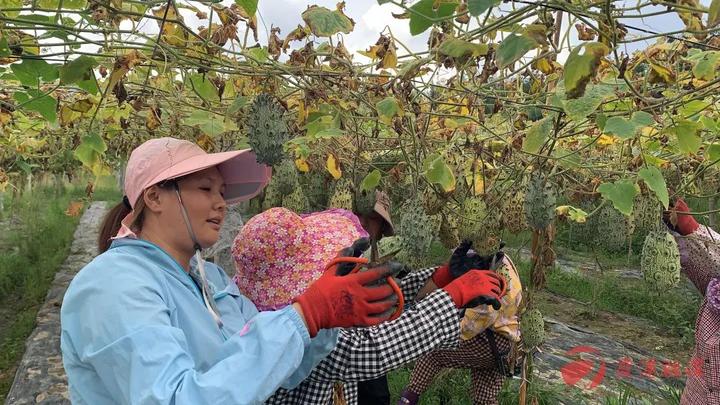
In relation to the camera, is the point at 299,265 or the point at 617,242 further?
the point at 617,242

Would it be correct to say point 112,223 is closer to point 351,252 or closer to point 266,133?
point 266,133

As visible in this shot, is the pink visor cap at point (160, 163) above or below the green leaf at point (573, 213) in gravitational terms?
above

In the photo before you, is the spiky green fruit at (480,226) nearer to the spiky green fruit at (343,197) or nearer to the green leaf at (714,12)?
the spiky green fruit at (343,197)

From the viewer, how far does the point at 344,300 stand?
4.42 ft

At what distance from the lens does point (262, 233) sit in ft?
7.11

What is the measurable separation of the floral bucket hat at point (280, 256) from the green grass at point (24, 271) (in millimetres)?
4344

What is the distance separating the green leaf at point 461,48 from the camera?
52.3 inches

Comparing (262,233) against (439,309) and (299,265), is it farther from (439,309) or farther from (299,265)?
(439,309)

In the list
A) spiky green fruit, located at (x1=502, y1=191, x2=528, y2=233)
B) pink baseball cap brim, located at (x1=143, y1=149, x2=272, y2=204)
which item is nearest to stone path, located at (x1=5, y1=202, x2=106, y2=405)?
pink baseball cap brim, located at (x1=143, y1=149, x2=272, y2=204)

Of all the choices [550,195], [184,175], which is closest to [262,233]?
[184,175]

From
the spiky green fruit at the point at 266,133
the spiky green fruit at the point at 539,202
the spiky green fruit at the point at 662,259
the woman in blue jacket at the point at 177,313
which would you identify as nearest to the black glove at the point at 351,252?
the woman in blue jacket at the point at 177,313

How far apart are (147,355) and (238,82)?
1.55 meters

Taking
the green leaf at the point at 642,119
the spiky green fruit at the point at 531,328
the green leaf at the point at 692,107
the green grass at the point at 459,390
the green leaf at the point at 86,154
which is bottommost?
the green grass at the point at 459,390

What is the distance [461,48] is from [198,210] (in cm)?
79
